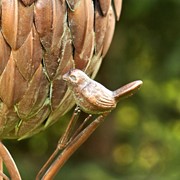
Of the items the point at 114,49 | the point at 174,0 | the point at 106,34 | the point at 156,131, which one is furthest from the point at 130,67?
the point at 106,34

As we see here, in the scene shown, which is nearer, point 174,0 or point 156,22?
point 174,0

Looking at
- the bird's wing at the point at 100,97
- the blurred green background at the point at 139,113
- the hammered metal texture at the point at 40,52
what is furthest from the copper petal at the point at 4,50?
the blurred green background at the point at 139,113

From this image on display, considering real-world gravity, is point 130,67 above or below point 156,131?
above

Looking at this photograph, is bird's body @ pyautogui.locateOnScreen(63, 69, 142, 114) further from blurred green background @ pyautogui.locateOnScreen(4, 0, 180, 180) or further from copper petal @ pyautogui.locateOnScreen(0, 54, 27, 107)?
blurred green background @ pyautogui.locateOnScreen(4, 0, 180, 180)

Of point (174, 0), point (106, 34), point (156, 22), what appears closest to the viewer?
point (106, 34)

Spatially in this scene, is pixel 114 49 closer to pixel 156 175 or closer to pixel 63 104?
pixel 156 175

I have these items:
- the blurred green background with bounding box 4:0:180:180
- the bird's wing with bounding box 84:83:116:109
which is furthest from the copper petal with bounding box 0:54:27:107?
the blurred green background with bounding box 4:0:180:180

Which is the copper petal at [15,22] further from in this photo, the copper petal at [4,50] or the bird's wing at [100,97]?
the bird's wing at [100,97]

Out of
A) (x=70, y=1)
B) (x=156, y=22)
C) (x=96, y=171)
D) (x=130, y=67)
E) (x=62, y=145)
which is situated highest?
(x=70, y=1)
